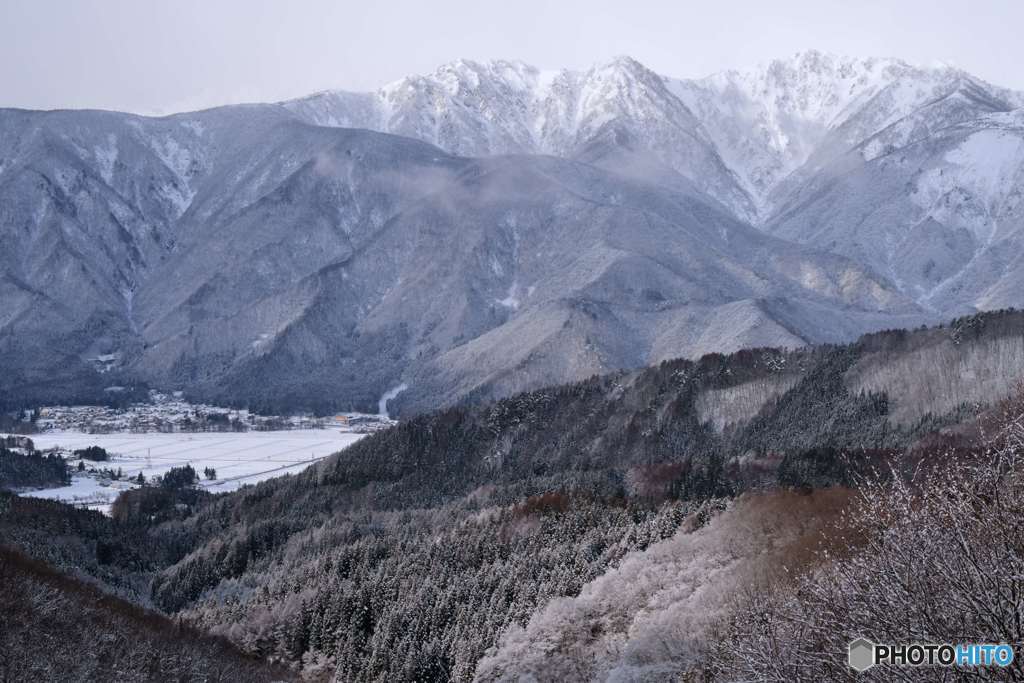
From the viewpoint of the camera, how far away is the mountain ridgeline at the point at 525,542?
79.2m

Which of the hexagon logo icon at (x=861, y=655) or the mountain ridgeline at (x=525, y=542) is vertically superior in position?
the hexagon logo icon at (x=861, y=655)

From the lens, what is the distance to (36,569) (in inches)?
3696

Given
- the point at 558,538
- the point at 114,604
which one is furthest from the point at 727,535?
the point at 114,604

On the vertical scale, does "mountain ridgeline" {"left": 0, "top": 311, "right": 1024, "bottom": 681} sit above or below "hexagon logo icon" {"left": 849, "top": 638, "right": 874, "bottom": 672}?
below

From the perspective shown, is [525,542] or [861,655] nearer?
[861,655]

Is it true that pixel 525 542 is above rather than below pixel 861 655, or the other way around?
below

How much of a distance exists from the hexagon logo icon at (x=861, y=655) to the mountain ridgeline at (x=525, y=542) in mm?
10446

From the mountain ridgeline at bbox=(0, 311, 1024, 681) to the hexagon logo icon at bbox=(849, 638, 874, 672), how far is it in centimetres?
1045

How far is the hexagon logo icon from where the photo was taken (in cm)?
2198

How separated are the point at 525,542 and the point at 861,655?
94.7 meters

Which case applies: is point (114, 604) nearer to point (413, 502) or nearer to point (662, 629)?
point (662, 629)

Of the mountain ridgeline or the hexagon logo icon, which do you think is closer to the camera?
the hexagon logo icon

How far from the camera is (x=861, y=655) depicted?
72.7 feet

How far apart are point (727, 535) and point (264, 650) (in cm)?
4938
